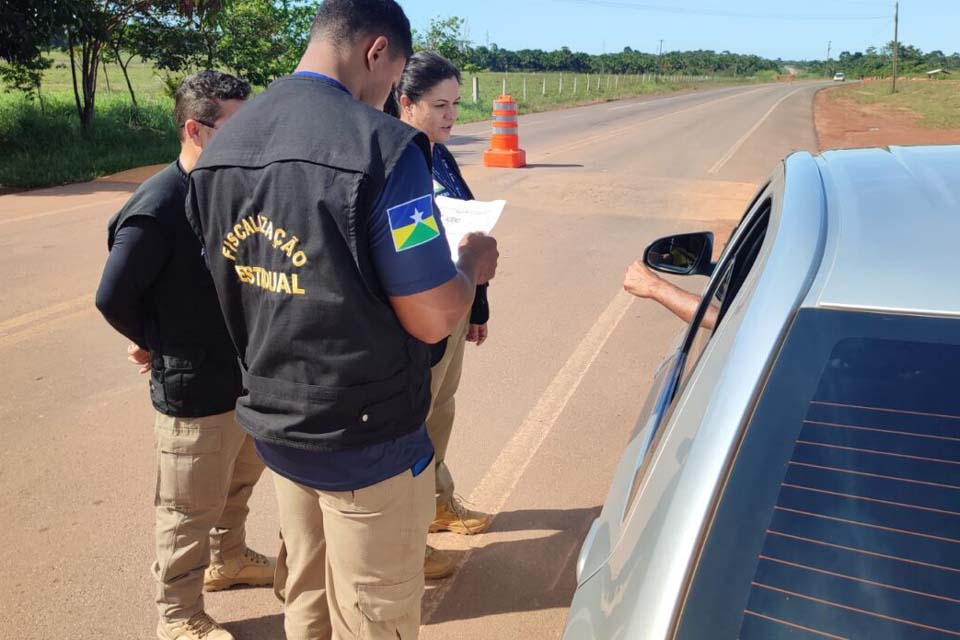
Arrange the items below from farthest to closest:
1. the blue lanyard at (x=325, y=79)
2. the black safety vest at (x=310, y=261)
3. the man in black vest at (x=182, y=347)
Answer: the man in black vest at (x=182, y=347), the blue lanyard at (x=325, y=79), the black safety vest at (x=310, y=261)

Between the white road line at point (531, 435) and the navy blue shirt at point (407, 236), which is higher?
the navy blue shirt at point (407, 236)

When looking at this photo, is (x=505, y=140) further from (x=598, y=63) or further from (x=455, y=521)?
(x=598, y=63)

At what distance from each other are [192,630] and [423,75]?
2.15m

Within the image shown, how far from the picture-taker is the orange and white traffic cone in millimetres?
14453

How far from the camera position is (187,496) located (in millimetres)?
2613

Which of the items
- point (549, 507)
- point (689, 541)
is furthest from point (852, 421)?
point (549, 507)

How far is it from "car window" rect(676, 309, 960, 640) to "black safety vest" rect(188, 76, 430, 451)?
86cm

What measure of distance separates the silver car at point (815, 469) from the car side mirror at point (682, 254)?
155 centimetres

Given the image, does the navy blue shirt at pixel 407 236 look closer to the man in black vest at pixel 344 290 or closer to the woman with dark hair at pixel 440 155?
Answer: the man in black vest at pixel 344 290

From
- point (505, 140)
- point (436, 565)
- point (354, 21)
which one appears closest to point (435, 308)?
point (354, 21)

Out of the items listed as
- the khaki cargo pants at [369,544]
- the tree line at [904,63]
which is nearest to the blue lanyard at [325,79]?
the khaki cargo pants at [369,544]

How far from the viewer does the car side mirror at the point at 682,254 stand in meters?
3.09

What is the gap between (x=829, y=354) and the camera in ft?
4.29

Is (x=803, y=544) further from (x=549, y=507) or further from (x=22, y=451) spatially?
(x=22, y=451)
